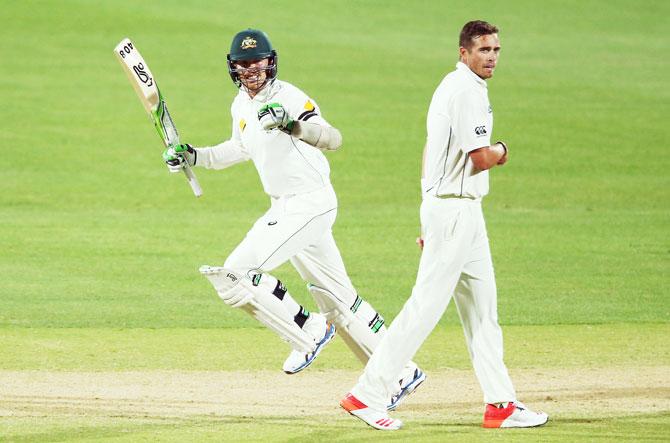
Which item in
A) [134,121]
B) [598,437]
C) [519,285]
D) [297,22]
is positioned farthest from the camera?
[297,22]

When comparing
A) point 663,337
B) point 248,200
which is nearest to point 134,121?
point 248,200

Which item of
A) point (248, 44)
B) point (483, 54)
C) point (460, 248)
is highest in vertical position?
point (483, 54)

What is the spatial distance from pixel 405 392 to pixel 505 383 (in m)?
0.77

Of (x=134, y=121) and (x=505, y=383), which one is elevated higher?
(x=505, y=383)

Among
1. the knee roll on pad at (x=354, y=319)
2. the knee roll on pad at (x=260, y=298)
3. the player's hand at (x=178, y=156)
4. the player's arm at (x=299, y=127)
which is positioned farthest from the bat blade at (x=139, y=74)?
the knee roll on pad at (x=354, y=319)

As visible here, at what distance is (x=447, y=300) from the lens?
7148mm

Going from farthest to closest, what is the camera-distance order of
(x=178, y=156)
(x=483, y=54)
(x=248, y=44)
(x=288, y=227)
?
1. (x=178, y=156)
2. (x=248, y=44)
3. (x=288, y=227)
4. (x=483, y=54)

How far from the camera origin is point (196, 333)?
1029 cm

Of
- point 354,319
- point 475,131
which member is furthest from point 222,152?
point 475,131

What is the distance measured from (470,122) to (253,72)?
1587 millimetres

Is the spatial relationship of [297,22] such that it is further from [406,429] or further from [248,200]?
[406,429]

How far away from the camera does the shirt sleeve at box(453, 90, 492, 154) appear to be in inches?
273

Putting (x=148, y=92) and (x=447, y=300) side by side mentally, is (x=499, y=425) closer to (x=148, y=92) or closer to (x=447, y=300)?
(x=447, y=300)

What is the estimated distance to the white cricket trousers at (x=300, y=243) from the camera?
301 inches
